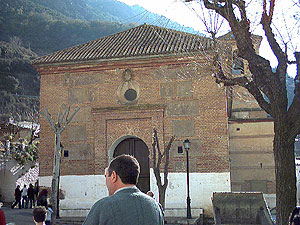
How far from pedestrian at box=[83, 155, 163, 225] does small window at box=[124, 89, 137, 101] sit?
14740 mm

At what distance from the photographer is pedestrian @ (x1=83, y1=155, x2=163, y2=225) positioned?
8.70 ft

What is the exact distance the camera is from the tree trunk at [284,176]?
734 cm

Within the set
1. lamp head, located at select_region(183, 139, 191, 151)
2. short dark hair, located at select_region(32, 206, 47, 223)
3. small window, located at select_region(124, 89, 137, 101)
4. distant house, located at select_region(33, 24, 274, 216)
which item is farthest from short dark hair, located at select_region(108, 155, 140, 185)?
small window, located at select_region(124, 89, 137, 101)

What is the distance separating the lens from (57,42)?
76.7 m

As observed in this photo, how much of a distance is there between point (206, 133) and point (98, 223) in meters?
14.2

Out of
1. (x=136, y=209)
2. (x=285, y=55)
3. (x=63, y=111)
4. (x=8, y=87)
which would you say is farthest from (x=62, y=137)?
(x=8, y=87)

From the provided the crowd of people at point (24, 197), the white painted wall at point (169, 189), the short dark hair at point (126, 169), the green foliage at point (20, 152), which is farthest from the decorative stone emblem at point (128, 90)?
the short dark hair at point (126, 169)

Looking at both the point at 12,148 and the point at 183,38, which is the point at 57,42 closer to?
the point at 12,148

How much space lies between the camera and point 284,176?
7414mm

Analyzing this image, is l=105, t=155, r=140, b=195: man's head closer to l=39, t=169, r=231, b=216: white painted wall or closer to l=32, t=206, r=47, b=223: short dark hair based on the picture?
l=32, t=206, r=47, b=223: short dark hair

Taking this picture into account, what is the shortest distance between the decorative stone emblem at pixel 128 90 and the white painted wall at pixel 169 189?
340 centimetres

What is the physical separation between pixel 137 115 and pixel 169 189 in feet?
11.6

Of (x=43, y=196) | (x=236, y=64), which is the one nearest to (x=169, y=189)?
(x=236, y=64)

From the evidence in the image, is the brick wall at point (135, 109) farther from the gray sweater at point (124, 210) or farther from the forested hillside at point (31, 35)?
the forested hillside at point (31, 35)
